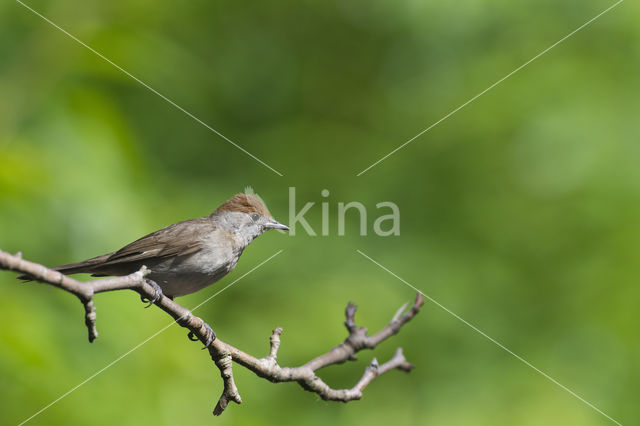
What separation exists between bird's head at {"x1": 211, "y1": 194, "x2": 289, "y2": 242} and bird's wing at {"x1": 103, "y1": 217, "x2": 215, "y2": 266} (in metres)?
0.29

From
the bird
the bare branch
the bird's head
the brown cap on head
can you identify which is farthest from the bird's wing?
the bare branch

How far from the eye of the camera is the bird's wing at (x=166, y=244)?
361cm

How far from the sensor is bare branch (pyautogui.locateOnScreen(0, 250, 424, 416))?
1928 mm

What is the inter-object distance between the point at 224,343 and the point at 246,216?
1724 millimetres

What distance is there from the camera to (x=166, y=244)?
3.86m

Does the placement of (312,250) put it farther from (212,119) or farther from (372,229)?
(212,119)

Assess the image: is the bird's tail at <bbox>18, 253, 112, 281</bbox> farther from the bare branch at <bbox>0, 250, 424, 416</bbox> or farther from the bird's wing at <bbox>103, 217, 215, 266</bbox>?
the bare branch at <bbox>0, 250, 424, 416</bbox>

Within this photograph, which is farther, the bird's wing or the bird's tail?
the bird's wing

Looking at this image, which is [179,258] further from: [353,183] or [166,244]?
[353,183]

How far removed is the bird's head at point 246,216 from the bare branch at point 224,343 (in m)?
1.05

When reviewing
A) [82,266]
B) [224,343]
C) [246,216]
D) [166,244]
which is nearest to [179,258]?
[166,244]

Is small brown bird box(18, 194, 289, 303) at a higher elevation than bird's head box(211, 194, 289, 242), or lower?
higher

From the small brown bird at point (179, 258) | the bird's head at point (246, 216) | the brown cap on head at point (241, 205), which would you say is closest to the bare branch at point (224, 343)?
the small brown bird at point (179, 258)

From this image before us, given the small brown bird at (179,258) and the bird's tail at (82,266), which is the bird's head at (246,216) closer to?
the small brown bird at (179,258)
